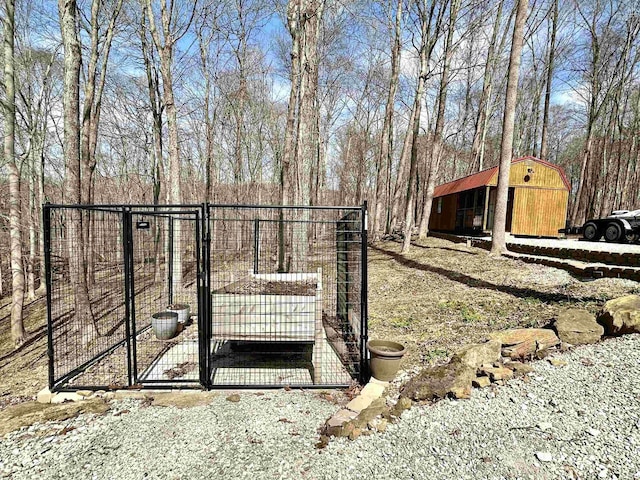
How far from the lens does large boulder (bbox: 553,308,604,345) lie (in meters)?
3.42

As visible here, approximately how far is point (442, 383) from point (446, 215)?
46.3ft

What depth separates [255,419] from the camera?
2.86m

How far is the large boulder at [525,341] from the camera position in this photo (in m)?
3.34

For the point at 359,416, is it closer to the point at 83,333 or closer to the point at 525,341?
the point at 525,341

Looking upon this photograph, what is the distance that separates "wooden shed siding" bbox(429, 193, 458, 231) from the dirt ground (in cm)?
708

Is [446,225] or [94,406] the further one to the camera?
[446,225]

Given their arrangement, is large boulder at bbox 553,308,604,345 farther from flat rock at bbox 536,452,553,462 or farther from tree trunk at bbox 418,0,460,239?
tree trunk at bbox 418,0,460,239

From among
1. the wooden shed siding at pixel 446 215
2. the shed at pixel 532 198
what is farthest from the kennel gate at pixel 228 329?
the wooden shed siding at pixel 446 215

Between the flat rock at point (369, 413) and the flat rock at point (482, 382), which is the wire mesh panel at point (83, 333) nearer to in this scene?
the flat rock at point (369, 413)

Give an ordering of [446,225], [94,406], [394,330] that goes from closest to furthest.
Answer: [94,406]
[394,330]
[446,225]

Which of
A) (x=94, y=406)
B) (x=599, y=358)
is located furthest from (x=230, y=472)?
(x=599, y=358)

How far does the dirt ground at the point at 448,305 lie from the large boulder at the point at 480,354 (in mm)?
466

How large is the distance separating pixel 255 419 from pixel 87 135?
7243 mm

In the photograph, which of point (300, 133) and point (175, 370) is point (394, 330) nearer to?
point (175, 370)
